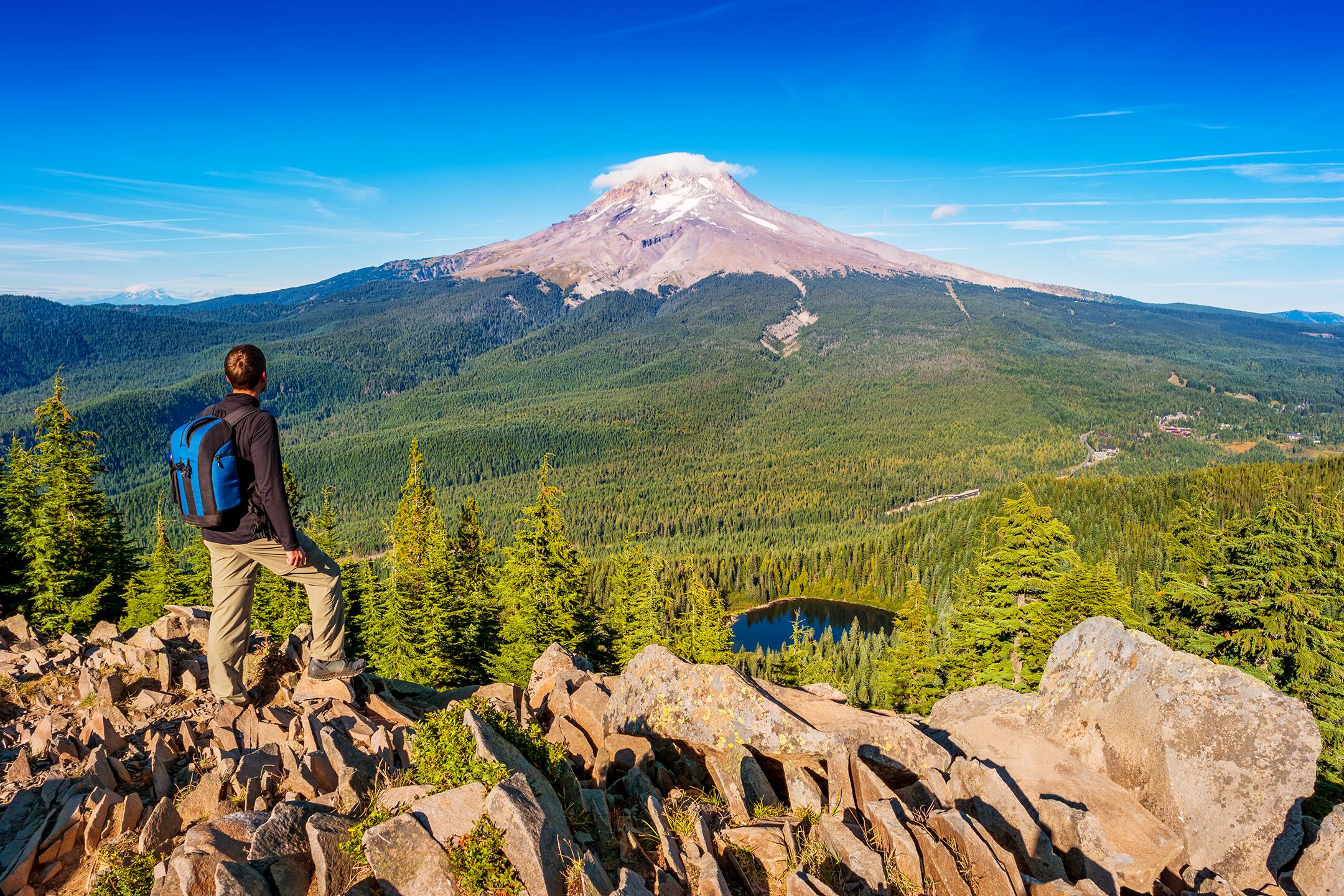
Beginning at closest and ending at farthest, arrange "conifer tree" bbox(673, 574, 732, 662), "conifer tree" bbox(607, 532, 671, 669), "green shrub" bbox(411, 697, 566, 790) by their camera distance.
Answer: "green shrub" bbox(411, 697, 566, 790) < "conifer tree" bbox(607, 532, 671, 669) < "conifer tree" bbox(673, 574, 732, 662)

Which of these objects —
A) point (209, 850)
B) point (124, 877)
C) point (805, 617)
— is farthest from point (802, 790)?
point (805, 617)

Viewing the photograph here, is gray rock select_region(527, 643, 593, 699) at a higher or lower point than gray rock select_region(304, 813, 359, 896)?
lower

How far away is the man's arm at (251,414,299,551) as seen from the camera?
7.04 metres

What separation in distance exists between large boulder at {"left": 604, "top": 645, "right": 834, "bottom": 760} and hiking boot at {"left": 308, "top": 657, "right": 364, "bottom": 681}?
12.3ft

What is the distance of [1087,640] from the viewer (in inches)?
440

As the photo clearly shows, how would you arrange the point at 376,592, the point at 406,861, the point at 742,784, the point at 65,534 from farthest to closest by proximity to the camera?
the point at 376,592
the point at 65,534
the point at 742,784
the point at 406,861

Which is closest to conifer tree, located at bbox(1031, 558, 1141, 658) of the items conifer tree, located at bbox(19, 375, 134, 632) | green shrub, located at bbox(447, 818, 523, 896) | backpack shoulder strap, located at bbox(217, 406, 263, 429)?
green shrub, located at bbox(447, 818, 523, 896)

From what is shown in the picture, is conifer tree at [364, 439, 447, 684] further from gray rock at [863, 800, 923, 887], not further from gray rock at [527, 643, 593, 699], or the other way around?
gray rock at [863, 800, 923, 887]

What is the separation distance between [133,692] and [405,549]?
20.5 metres

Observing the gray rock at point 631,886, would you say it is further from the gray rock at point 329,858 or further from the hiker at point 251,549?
the hiker at point 251,549

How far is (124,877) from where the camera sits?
5.12 meters

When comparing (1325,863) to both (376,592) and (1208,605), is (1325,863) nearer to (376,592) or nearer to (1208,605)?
(1208,605)

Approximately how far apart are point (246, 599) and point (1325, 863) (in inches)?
518

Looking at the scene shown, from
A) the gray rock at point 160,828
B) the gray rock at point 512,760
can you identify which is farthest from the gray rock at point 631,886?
the gray rock at point 160,828
